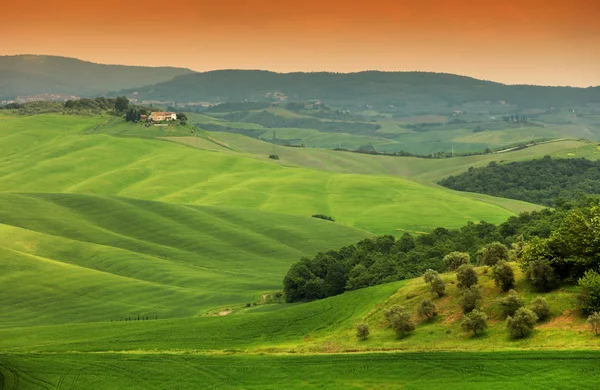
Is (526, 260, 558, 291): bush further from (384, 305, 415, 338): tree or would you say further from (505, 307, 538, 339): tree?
(384, 305, 415, 338): tree

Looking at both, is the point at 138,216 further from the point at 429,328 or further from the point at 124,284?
the point at 429,328

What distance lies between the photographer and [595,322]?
65.9 m

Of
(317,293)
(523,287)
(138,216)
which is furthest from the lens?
(138,216)

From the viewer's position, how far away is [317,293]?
123250 mm

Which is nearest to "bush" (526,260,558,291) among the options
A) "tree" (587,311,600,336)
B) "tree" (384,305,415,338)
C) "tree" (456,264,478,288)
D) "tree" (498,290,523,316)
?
"tree" (498,290,523,316)

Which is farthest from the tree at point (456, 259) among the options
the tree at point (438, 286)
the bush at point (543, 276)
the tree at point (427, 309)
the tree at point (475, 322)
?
the tree at point (475, 322)

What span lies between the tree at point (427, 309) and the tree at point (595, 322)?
16854 mm

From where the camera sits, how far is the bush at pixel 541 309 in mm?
70750

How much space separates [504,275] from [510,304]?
5.98 metres

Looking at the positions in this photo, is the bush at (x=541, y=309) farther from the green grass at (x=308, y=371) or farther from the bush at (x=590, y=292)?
the green grass at (x=308, y=371)

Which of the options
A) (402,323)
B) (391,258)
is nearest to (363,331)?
(402,323)

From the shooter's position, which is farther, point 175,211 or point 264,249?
point 175,211

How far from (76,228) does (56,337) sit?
241 ft

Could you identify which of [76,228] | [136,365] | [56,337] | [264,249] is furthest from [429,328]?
[76,228]
